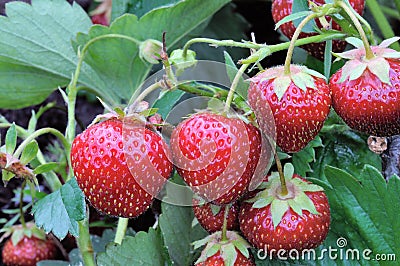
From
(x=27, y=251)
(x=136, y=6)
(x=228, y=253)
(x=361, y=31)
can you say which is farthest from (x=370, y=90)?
(x=27, y=251)

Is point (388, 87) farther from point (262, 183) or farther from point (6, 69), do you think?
point (6, 69)

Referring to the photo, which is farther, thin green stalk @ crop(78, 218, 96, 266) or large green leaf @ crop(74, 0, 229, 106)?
large green leaf @ crop(74, 0, 229, 106)

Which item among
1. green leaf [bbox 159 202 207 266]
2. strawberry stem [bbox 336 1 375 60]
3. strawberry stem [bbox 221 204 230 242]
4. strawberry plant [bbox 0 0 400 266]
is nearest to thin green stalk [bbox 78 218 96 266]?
strawberry plant [bbox 0 0 400 266]

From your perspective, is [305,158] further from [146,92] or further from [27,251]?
[27,251]

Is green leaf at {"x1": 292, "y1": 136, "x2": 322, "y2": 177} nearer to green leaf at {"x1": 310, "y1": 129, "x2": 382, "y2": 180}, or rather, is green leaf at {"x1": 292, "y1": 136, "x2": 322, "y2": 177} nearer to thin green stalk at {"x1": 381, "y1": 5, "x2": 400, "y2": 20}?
green leaf at {"x1": 310, "y1": 129, "x2": 382, "y2": 180}

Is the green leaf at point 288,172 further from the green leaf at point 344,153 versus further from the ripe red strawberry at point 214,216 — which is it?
the green leaf at point 344,153
